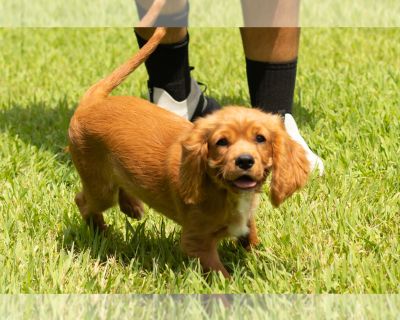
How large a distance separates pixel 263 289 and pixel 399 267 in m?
0.50

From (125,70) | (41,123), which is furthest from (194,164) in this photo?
(41,123)

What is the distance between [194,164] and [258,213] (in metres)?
0.77

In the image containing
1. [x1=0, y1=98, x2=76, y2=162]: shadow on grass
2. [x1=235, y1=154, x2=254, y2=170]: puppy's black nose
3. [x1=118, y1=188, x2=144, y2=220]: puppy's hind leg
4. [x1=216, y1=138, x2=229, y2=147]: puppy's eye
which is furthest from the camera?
[x1=0, y1=98, x2=76, y2=162]: shadow on grass

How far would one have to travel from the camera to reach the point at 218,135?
8.47 ft

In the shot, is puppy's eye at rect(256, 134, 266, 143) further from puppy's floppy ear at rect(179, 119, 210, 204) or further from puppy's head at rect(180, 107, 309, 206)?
puppy's floppy ear at rect(179, 119, 210, 204)

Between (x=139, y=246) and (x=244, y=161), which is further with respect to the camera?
(x=139, y=246)

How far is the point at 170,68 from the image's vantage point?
4.18 meters

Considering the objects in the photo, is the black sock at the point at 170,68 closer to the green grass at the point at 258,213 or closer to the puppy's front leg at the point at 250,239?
the green grass at the point at 258,213

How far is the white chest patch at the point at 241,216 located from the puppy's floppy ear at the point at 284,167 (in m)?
0.10

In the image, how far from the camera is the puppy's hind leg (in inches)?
132

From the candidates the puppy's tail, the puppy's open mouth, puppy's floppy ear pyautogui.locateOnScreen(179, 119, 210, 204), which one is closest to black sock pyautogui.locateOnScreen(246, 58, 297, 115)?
the puppy's tail

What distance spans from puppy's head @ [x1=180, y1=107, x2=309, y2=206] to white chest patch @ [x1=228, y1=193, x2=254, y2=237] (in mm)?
84

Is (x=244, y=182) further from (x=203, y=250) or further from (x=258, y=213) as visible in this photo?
(x=258, y=213)

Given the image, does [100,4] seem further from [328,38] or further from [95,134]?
[328,38]
